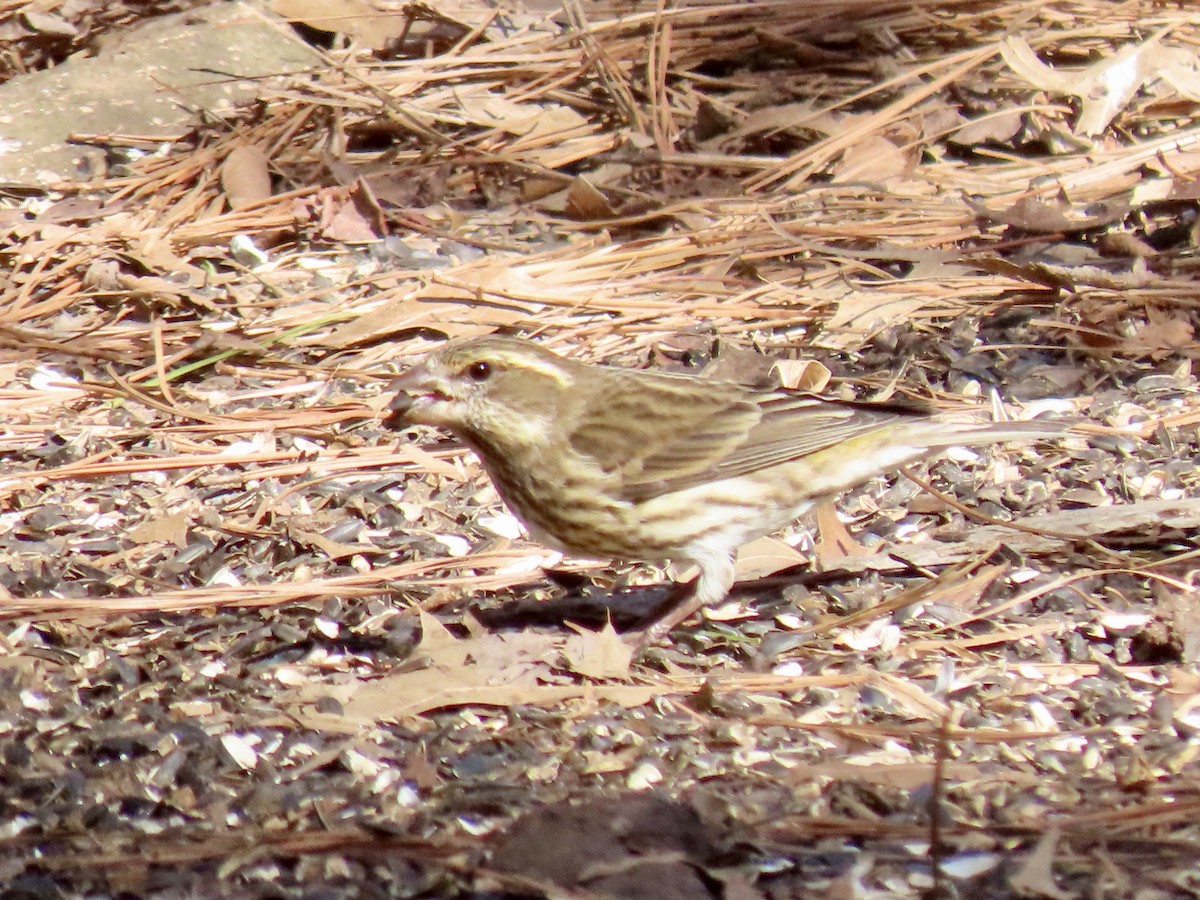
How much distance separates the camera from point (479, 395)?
4863mm

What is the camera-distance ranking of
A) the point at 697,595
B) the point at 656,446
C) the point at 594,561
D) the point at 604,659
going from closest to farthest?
1. the point at 604,659
2. the point at 697,595
3. the point at 656,446
4. the point at 594,561

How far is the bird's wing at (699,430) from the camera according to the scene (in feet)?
16.0

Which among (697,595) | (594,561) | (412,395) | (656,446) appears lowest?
(594,561)

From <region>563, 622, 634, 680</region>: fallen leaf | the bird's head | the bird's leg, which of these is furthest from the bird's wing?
<region>563, 622, 634, 680</region>: fallen leaf

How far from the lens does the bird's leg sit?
4.60 metres

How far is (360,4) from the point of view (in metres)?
8.50

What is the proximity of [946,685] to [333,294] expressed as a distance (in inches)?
130

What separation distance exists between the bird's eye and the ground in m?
0.56

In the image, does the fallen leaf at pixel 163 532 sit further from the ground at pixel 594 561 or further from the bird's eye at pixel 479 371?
the bird's eye at pixel 479 371

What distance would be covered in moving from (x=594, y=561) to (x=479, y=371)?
30.6 inches

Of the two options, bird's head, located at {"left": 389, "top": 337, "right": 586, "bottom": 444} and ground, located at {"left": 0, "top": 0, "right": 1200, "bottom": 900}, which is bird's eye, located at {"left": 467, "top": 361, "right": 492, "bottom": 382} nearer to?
bird's head, located at {"left": 389, "top": 337, "right": 586, "bottom": 444}

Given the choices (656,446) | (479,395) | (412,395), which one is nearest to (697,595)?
(656,446)

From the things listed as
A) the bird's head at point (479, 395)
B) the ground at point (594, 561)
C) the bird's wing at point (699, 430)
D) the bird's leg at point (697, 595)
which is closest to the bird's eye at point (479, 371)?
the bird's head at point (479, 395)

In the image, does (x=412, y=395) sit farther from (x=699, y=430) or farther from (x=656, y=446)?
(x=699, y=430)
